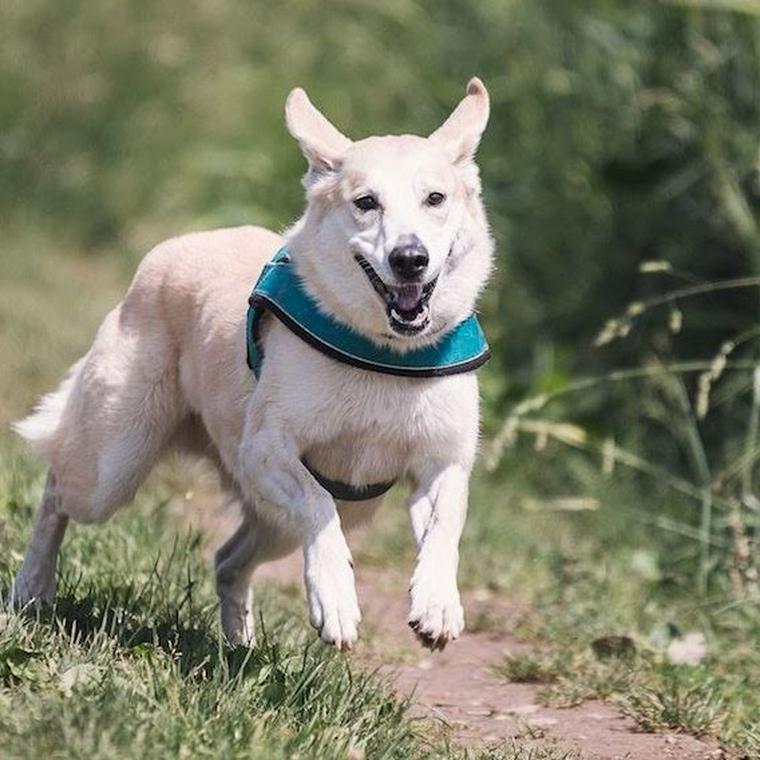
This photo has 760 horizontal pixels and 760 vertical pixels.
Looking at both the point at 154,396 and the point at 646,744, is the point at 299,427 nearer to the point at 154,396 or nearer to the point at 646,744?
the point at 154,396

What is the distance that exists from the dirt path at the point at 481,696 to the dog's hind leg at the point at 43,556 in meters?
0.99

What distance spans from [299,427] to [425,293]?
1.60 feet

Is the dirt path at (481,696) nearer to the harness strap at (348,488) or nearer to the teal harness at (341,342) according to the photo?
the harness strap at (348,488)

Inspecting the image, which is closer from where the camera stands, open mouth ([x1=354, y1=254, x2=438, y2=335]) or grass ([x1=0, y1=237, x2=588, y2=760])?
grass ([x1=0, y1=237, x2=588, y2=760])

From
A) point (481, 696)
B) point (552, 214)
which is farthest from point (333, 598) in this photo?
point (552, 214)

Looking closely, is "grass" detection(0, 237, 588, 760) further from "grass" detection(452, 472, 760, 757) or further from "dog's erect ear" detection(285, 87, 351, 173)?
"dog's erect ear" detection(285, 87, 351, 173)

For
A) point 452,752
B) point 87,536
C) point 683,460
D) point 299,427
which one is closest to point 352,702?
point 452,752

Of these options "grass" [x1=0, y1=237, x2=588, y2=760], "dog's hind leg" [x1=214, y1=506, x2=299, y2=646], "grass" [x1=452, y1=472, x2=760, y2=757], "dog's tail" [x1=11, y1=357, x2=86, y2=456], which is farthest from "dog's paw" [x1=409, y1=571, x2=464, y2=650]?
"dog's tail" [x1=11, y1=357, x2=86, y2=456]

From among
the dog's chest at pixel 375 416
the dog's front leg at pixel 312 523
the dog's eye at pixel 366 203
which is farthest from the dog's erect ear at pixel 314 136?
the dog's front leg at pixel 312 523

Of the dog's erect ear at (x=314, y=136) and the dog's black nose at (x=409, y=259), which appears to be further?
the dog's erect ear at (x=314, y=136)

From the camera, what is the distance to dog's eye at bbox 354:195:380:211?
446 cm

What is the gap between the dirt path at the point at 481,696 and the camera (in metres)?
4.70

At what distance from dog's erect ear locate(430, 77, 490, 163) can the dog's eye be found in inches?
12.9

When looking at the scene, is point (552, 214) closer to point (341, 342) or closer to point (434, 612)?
Answer: point (341, 342)
